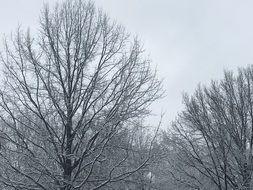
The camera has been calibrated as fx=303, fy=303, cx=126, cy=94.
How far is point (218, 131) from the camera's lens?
12.5 m

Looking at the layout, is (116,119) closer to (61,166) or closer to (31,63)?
(61,166)

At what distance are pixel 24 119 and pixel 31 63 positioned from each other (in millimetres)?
1476

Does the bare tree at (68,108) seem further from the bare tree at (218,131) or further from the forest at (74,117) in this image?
the bare tree at (218,131)

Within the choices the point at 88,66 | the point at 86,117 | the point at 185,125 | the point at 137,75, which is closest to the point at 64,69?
the point at 88,66

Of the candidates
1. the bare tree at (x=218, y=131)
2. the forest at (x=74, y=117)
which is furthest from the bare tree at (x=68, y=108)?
the bare tree at (x=218, y=131)

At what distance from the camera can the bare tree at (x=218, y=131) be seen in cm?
1226

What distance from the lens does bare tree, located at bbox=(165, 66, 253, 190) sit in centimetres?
1226

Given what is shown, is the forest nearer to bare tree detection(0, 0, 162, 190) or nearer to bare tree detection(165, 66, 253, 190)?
bare tree detection(0, 0, 162, 190)

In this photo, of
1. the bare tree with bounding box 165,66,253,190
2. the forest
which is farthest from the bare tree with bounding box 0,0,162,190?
the bare tree with bounding box 165,66,253,190

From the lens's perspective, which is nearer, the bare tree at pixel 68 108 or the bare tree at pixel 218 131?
the bare tree at pixel 68 108

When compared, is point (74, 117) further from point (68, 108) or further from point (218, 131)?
point (218, 131)

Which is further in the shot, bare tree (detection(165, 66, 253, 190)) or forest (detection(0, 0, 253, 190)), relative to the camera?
bare tree (detection(165, 66, 253, 190))

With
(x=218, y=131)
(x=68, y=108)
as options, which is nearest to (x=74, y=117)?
(x=68, y=108)

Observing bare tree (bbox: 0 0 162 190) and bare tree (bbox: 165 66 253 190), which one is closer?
bare tree (bbox: 0 0 162 190)
